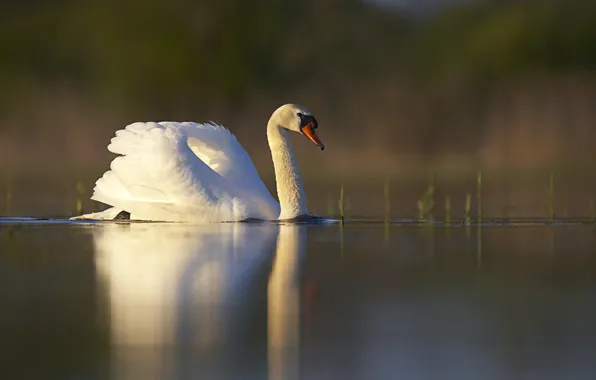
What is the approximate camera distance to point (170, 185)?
11.5m

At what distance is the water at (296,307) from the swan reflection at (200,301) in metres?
0.01

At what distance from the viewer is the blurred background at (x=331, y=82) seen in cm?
2614

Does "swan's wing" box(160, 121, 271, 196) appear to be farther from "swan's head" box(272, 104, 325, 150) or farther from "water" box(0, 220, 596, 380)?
"water" box(0, 220, 596, 380)

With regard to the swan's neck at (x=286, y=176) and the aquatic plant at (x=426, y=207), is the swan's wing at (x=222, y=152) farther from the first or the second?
the aquatic plant at (x=426, y=207)

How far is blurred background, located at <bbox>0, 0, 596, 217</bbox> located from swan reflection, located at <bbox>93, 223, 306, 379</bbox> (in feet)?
31.8

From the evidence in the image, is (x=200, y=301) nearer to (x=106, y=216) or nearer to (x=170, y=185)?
(x=170, y=185)

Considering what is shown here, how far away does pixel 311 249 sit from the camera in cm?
927

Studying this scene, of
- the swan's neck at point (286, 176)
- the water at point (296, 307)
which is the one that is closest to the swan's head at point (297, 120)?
the swan's neck at point (286, 176)

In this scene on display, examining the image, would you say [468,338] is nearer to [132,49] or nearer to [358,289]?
[358,289]

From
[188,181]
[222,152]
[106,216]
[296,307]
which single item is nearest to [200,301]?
[296,307]

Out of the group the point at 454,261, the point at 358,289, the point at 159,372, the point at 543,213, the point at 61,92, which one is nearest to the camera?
the point at 159,372

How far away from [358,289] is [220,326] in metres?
1.34

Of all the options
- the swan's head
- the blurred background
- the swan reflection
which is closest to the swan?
the swan's head

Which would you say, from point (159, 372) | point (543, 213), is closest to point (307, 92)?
point (543, 213)
